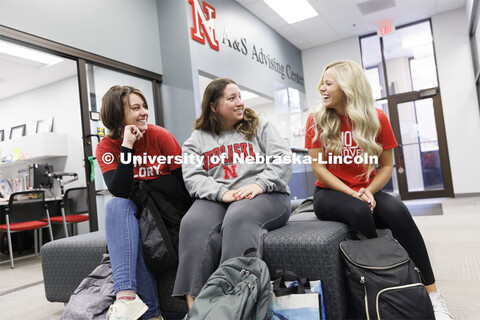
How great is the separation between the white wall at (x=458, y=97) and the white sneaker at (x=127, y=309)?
641 cm

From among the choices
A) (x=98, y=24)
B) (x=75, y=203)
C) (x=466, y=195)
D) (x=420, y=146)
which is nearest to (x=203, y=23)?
(x=98, y=24)

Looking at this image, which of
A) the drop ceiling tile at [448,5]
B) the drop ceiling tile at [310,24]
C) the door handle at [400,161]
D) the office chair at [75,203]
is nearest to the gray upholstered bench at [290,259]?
the office chair at [75,203]

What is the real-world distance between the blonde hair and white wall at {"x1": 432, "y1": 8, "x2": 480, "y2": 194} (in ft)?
18.1

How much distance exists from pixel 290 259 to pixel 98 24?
333 centimetres

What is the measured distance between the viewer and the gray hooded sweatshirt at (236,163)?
1.58 meters

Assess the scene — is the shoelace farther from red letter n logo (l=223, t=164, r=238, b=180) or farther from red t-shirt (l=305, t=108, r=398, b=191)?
red letter n logo (l=223, t=164, r=238, b=180)

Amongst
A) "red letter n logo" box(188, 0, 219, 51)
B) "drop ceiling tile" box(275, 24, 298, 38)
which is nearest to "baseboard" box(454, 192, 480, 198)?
"drop ceiling tile" box(275, 24, 298, 38)

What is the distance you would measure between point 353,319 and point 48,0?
3.44 m

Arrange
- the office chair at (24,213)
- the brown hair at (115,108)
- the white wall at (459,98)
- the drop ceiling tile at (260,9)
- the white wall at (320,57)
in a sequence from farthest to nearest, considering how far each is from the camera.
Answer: the white wall at (320,57) < the white wall at (459,98) < the drop ceiling tile at (260,9) < the office chair at (24,213) < the brown hair at (115,108)

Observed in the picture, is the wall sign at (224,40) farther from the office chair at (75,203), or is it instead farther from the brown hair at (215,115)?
the brown hair at (215,115)

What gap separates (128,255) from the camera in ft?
4.80

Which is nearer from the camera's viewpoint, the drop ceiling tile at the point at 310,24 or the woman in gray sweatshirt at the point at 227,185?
the woman in gray sweatshirt at the point at 227,185

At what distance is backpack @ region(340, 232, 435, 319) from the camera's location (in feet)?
3.85

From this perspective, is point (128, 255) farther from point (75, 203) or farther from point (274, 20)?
point (274, 20)
